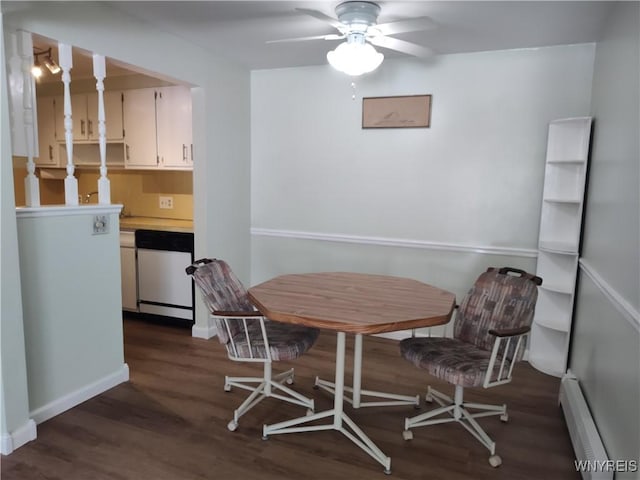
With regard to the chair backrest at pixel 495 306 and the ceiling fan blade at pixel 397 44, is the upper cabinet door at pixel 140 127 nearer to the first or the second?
the ceiling fan blade at pixel 397 44

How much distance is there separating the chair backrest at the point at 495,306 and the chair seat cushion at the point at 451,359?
93 mm

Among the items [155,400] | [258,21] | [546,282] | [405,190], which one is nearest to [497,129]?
[405,190]

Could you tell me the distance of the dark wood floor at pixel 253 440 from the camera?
214 cm

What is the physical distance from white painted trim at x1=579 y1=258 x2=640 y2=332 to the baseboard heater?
605 mm

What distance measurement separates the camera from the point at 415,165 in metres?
3.73

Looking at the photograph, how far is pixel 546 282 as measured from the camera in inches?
131

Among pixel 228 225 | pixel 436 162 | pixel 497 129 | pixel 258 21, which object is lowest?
pixel 228 225

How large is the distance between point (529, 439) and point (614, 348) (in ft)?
2.51

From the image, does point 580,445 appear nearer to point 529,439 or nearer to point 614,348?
point 529,439

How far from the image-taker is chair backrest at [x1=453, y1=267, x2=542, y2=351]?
2412 millimetres

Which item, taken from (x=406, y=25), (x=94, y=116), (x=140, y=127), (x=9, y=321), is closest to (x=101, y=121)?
(x=9, y=321)

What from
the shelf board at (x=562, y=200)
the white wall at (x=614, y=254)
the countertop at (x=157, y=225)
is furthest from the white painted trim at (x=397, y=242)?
the countertop at (x=157, y=225)

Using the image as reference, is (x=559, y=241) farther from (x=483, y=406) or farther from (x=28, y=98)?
(x=28, y=98)

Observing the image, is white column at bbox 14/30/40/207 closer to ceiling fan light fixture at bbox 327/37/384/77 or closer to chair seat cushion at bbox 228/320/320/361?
chair seat cushion at bbox 228/320/320/361
